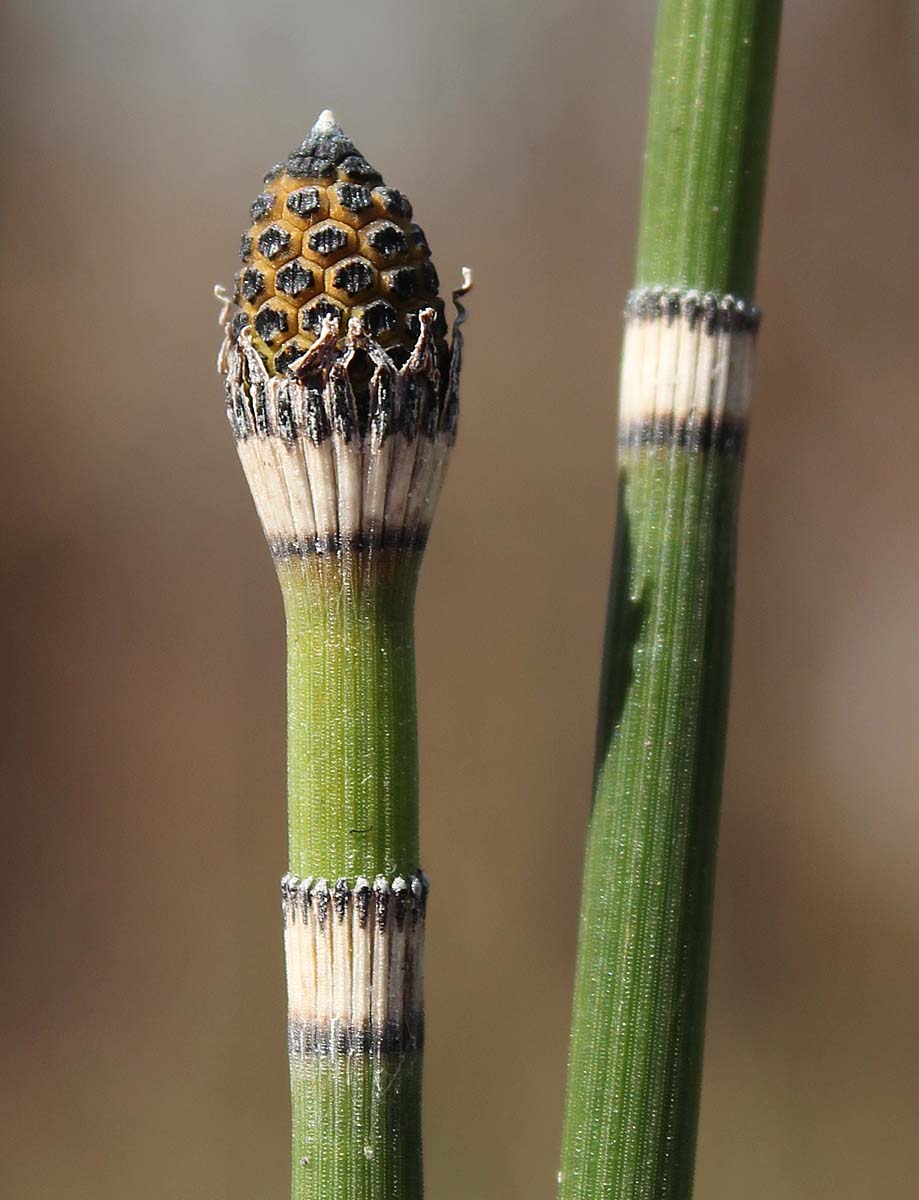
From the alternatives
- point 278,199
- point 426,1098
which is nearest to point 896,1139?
point 426,1098

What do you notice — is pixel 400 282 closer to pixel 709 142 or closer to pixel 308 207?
pixel 308 207

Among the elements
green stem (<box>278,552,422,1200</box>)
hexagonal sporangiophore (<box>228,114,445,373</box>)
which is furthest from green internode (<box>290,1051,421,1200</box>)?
hexagonal sporangiophore (<box>228,114,445,373</box>)

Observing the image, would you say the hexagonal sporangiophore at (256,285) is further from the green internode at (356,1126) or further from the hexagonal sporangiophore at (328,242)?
the green internode at (356,1126)

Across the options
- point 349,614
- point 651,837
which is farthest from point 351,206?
point 651,837

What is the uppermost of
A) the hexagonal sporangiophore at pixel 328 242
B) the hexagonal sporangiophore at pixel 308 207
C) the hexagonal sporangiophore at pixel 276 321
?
the hexagonal sporangiophore at pixel 308 207

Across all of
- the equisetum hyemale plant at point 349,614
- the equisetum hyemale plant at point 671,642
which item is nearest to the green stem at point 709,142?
the equisetum hyemale plant at point 671,642

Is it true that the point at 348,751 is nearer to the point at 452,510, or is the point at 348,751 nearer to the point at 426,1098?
the point at 452,510

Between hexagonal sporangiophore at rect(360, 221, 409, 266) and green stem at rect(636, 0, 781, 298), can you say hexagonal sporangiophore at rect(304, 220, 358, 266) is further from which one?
green stem at rect(636, 0, 781, 298)
